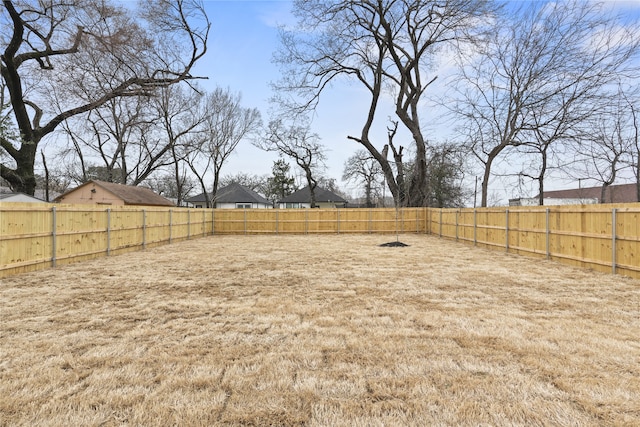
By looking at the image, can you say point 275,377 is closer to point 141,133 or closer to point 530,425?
point 530,425

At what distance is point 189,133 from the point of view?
2288 cm

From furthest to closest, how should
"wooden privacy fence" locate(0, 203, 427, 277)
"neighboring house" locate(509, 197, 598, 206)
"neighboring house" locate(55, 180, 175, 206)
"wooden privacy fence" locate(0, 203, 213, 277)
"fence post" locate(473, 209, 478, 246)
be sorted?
"neighboring house" locate(55, 180, 175, 206), "neighboring house" locate(509, 197, 598, 206), "fence post" locate(473, 209, 478, 246), "wooden privacy fence" locate(0, 203, 427, 277), "wooden privacy fence" locate(0, 203, 213, 277)

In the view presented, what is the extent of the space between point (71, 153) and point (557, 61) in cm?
2684

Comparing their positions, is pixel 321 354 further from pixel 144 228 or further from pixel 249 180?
pixel 249 180

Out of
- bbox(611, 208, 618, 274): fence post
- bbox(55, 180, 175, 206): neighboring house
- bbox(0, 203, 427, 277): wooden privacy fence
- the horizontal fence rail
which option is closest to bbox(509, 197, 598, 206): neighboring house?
bbox(0, 203, 427, 277): wooden privacy fence

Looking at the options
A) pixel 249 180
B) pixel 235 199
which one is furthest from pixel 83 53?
pixel 249 180

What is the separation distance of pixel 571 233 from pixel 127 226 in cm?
1137

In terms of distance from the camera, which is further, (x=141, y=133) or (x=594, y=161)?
(x=141, y=133)

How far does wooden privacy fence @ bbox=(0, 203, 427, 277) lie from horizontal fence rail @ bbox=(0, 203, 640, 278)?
0.02 meters

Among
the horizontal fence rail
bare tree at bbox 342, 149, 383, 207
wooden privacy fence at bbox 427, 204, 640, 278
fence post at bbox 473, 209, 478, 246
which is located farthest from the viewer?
bare tree at bbox 342, 149, 383, 207

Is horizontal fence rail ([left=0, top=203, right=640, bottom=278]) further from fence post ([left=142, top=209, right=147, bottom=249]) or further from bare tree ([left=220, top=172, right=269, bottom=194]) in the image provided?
bare tree ([left=220, top=172, right=269, bottom=194])

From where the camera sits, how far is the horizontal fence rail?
5.95m

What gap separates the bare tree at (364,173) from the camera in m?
28.5

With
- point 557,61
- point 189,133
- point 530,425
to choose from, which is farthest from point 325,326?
point 189,133
